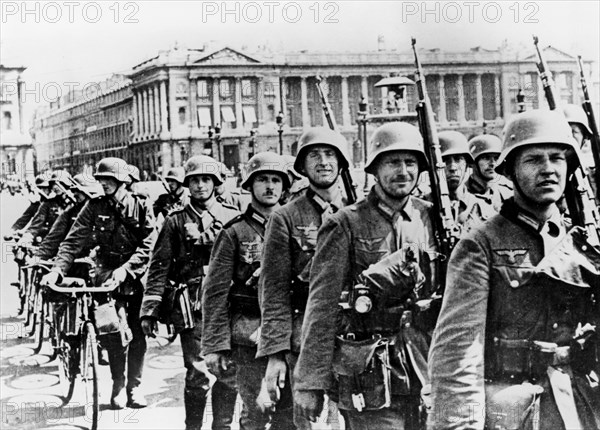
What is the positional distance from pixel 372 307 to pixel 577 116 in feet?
10.1

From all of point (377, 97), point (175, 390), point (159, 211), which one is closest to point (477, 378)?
point (175, 390)

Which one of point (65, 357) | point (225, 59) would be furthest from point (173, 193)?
point (225, 59)

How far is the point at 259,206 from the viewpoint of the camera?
5.15m

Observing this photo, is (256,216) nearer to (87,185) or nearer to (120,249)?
(120,249)

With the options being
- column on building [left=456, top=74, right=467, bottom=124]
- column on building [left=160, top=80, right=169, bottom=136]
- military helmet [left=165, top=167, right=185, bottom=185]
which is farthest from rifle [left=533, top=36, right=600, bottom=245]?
column on building [left=160, top=80, right=169, bottom=136]

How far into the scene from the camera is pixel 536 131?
9.75 ft

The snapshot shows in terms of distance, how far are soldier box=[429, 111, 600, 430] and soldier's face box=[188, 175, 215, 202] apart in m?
3.50

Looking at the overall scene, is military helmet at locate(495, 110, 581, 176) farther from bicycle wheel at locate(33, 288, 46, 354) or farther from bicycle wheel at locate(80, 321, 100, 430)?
bicycle wheel at locate(33, 288, 46, 354)

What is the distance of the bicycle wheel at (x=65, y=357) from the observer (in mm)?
6613

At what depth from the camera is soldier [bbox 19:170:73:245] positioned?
986 cm

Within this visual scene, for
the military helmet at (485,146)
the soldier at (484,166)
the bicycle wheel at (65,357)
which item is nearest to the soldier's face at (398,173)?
the soldier at (484,166)

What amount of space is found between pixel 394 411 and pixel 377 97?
4103cm

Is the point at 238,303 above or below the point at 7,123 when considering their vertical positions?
below

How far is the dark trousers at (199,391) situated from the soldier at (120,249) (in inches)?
42.5
